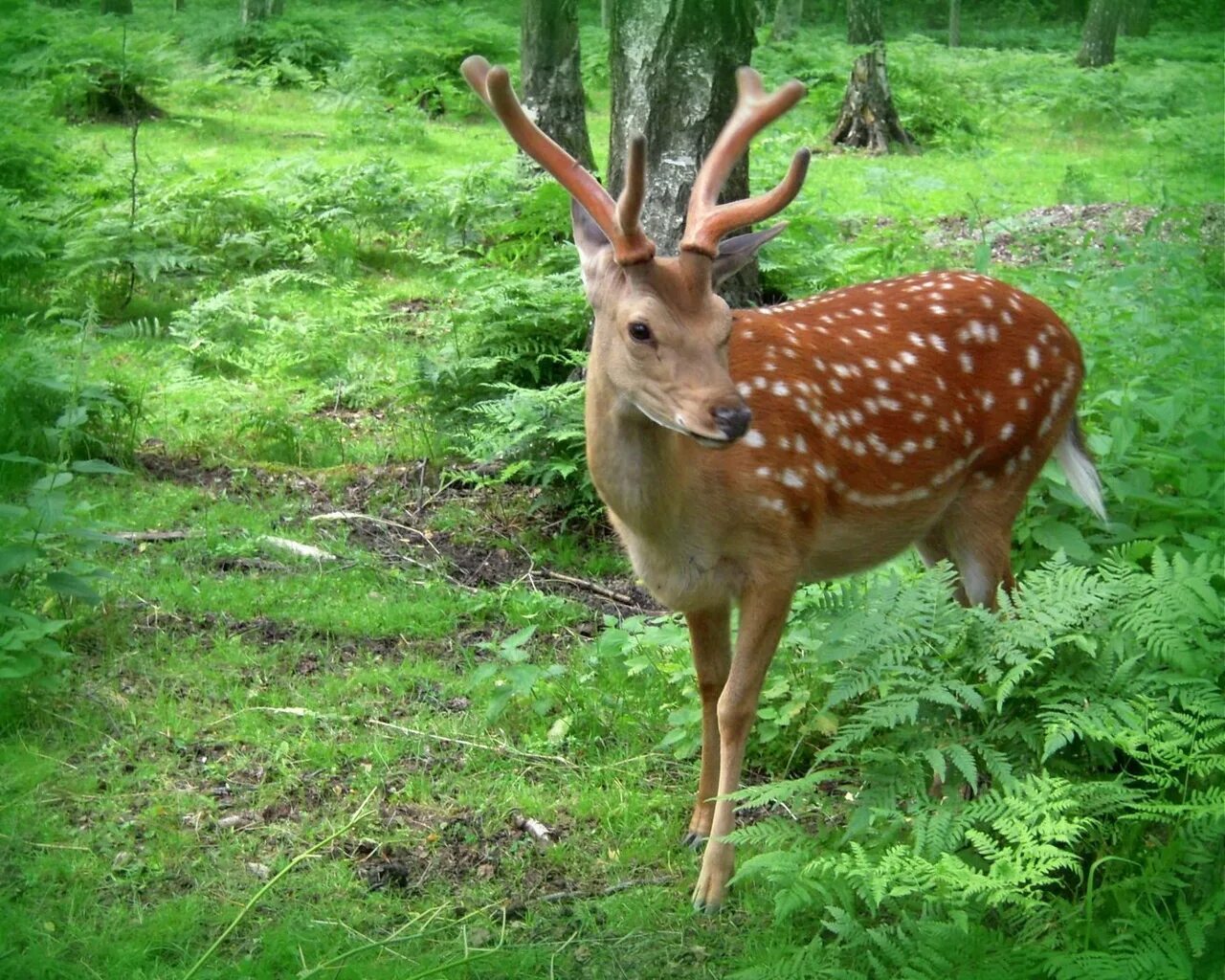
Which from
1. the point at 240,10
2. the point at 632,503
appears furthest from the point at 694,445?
the point at 240,10

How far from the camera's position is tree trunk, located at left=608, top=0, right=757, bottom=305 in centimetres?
631

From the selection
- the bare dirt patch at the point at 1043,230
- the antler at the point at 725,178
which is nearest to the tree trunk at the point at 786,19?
the bare dirt patch at the point at 1043,230

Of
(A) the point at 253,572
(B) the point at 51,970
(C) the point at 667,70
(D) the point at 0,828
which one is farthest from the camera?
(C) the point at 667,70

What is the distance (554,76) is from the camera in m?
10.1

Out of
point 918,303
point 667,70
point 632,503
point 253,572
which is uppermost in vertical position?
point 667,70

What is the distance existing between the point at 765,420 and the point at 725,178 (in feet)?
2.50

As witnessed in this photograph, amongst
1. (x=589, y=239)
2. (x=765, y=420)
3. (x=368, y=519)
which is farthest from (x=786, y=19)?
(x=589, y=239)

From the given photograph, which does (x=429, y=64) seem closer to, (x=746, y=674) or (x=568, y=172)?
(x=568, y=172)

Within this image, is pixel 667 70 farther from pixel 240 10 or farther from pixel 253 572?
pixel 240 10

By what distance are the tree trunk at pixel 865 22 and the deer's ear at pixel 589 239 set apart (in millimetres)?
13619

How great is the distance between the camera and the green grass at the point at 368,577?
12.6 feet

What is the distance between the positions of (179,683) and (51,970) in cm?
165

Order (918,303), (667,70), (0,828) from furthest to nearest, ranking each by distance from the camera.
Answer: (667,70) → (918,303) → (0,828)

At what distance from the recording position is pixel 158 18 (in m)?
23.2
